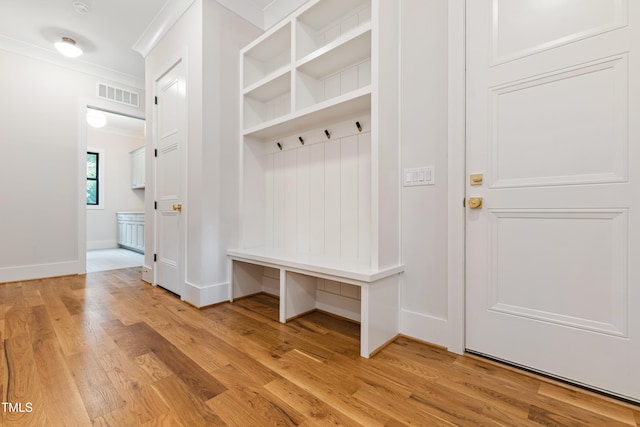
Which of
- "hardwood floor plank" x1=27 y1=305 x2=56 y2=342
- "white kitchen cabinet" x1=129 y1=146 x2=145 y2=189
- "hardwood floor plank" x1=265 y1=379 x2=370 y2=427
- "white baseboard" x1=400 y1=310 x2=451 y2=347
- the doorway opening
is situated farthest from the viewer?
"white kitchen cabinet" x1=129 y1=146 x2=145 y2=189

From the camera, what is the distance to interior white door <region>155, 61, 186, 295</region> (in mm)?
2777

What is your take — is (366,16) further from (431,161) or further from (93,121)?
(93,121)

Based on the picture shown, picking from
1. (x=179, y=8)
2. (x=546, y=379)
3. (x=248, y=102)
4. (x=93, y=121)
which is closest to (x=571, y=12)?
(x=546, y=379)

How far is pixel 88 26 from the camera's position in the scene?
3.09 m

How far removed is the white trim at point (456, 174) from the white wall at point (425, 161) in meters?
0.04

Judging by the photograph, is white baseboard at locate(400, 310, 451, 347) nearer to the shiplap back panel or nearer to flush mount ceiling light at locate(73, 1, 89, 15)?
the shiplap back panel

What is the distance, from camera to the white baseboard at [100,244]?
6230 mm

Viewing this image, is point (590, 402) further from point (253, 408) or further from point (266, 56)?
point (266, 56)

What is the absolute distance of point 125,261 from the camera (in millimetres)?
4738

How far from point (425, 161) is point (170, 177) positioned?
8.29 ft

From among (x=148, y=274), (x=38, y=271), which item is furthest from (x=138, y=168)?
(x=148, y=274)

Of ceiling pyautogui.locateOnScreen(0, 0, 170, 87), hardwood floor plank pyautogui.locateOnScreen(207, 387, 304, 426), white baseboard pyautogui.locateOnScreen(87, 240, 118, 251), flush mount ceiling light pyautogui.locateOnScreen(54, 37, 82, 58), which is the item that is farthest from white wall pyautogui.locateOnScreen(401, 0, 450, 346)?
white baseboard pyautogui.locateOnScreen(87, 240, 118, 251)

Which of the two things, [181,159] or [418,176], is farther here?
[181,159]

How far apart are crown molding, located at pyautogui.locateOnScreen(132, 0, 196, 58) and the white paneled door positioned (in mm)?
2592
